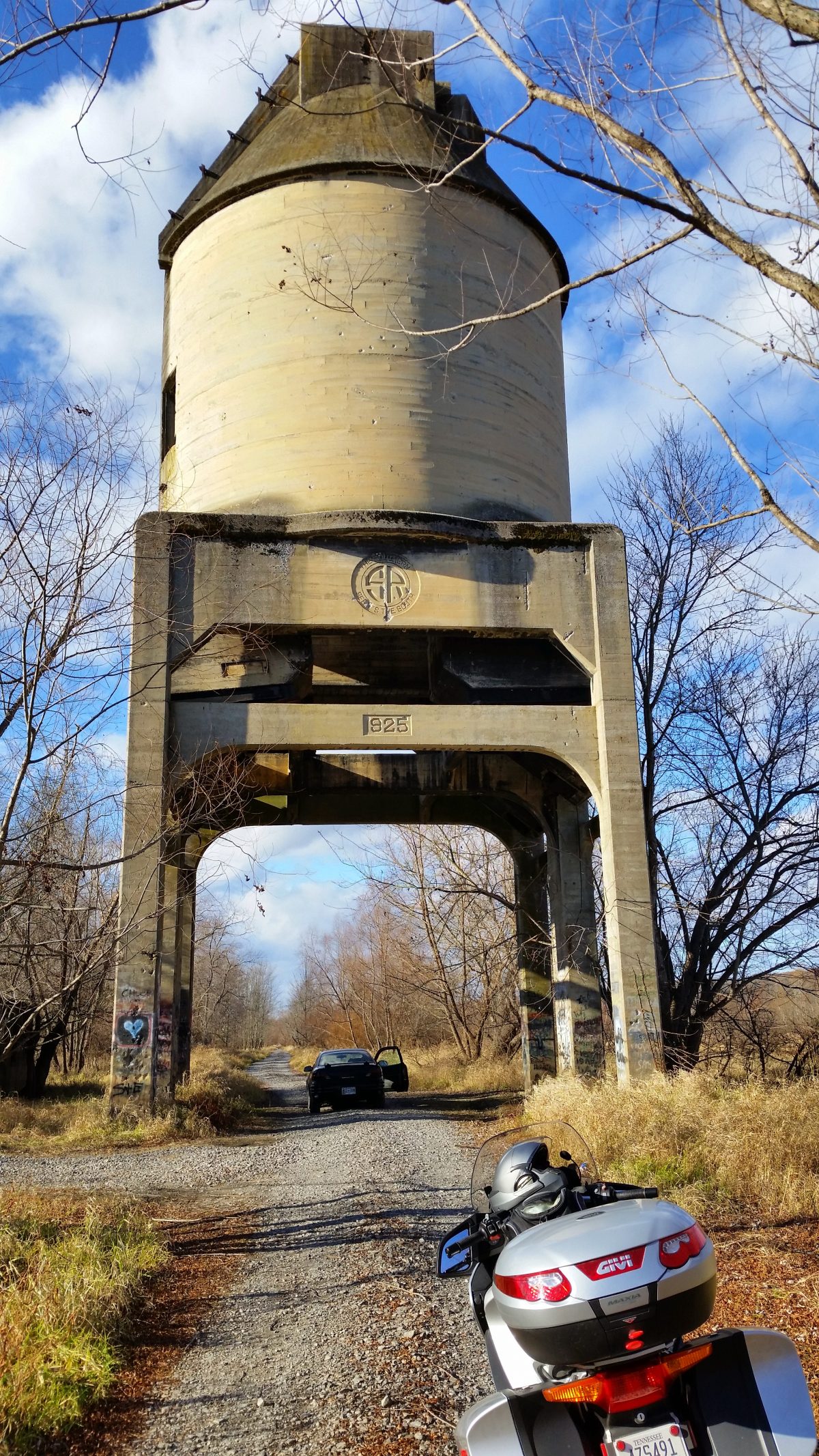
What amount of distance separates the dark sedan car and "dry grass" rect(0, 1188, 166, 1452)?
44.5 feet

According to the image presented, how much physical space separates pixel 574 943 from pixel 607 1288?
1645 centimetres

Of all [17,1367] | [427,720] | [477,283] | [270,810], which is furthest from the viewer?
[270,810]

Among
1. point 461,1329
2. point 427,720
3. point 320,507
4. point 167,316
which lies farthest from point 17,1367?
point 167,316

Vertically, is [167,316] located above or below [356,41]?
below

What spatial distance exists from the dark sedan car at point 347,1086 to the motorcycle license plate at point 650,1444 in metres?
19.0

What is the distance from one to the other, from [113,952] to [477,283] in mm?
13282

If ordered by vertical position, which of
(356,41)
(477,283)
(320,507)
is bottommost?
(320,507)

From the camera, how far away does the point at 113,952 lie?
326 inches

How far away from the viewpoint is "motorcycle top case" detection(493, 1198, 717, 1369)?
270cm

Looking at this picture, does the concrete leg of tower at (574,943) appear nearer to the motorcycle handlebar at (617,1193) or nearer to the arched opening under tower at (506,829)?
the arched opening under tower at (506,829)

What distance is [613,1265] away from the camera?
272cm

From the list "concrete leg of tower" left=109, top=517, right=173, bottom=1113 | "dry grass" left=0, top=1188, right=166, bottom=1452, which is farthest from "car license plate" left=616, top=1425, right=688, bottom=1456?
"concrete leg of tower" left=109, top=517, right=173, bottom=1113

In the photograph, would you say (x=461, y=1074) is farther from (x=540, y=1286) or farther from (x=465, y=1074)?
(x=540, y=1286)

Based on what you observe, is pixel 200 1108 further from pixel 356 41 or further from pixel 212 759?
pixel 356 41
